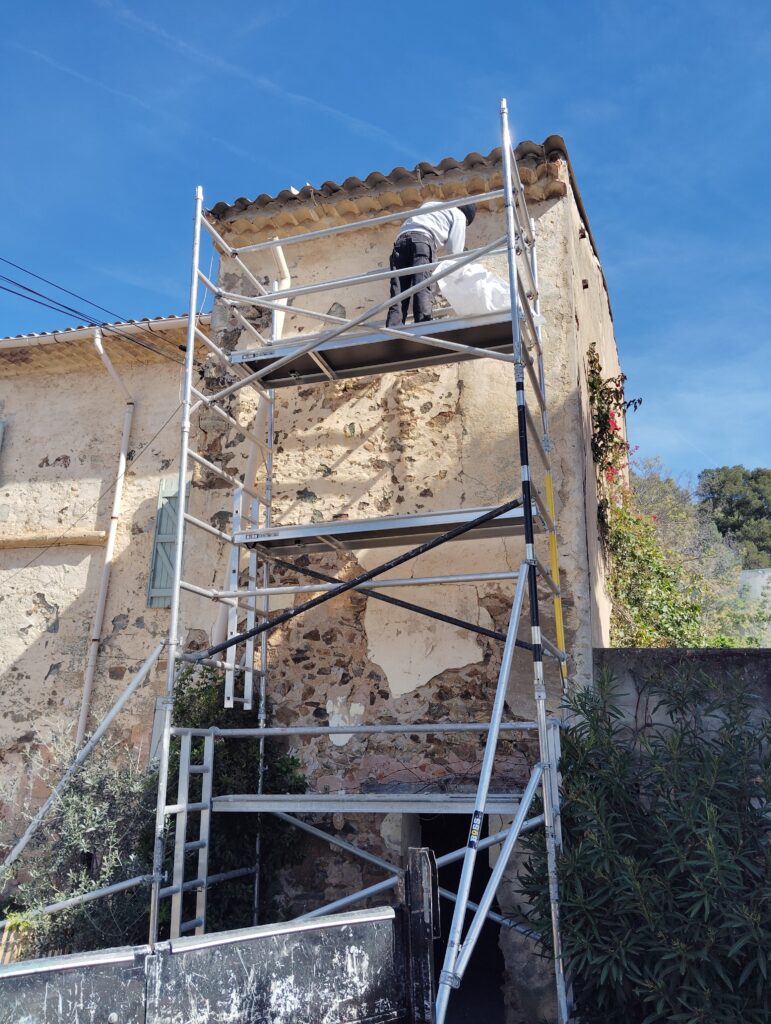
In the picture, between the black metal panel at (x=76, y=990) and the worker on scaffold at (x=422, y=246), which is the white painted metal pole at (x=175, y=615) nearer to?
the worker on scaffold at (x=422, y=246)

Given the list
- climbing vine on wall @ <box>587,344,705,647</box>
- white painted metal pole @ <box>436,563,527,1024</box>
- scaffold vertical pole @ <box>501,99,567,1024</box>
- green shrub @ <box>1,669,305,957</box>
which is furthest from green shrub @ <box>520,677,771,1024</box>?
climbing vine on wall @ <box>587,344,705,647</box>

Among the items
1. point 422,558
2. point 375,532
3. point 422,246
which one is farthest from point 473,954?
point 422,246

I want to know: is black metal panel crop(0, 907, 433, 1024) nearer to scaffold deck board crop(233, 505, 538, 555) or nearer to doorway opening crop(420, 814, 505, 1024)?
doorway opening crop(420, 814, 505, 1024)

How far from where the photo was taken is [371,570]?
17.1ft

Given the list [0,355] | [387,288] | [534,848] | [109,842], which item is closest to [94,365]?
[0,355]

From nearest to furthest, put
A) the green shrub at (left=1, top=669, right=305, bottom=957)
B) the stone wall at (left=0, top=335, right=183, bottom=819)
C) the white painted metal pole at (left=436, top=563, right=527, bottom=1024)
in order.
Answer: the white painted metal pole at (left=436, top=563, right=527, bottom=1024)
the green shrub at (left=1, top=669, right=305, bottom=957)
the stone wall at (left=0, top=335, right=183, bottom=819)

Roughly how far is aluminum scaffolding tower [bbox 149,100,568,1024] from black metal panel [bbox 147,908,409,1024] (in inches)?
28.8

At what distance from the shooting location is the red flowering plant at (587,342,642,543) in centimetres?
694

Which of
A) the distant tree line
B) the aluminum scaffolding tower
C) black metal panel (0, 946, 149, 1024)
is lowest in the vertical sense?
black metal panel (0, 946, 149, 1024)

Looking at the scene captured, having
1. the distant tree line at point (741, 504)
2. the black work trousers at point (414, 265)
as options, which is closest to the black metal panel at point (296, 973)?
the black work trousers at point (414, 265)

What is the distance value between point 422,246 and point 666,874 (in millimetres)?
3943

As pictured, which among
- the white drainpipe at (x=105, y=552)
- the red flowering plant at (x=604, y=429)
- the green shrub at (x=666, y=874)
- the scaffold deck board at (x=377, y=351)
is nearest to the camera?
the green shrub at (x=666, y=874)

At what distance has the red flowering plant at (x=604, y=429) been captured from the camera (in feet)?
22.8

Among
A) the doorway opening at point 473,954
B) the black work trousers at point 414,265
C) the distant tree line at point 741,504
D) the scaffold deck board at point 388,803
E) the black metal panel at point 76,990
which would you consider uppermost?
the distant tree line at point 741,504
